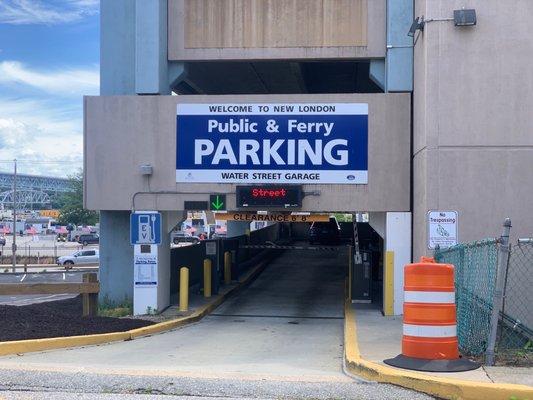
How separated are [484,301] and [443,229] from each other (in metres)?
4.93

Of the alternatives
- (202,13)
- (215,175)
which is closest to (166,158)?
(215,175)

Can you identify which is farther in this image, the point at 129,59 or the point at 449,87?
the point at 129,59

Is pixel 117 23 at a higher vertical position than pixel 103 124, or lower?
higher

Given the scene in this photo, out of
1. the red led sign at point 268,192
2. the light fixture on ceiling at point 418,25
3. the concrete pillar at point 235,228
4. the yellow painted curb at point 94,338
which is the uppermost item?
the light fixture on ceiling at point 418,25

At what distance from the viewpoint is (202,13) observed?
60.5 ft

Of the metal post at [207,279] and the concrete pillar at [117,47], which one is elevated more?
the concrete pillar at [117,47]

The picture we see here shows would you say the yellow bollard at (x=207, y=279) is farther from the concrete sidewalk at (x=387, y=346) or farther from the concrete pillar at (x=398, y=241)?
the concrete pillar at (x=398, y=241)

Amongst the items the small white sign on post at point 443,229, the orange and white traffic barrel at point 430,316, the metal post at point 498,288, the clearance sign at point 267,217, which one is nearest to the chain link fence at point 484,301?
the metal post at point 498,288

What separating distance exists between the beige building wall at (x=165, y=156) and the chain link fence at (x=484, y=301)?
5740 millimetres

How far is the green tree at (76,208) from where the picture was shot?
101 metres

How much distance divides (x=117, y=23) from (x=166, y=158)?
4049mm

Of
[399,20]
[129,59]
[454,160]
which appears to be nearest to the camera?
[454,160]

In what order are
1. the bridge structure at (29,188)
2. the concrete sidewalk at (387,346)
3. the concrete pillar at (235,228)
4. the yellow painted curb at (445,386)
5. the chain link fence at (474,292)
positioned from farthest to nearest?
the bridge structure at (29,188) → the concrete pillar at (235,228) → the chain link fence at (474,292) → the concrete sidewalk at (387,346) → the yellow painted curb at (445,386)

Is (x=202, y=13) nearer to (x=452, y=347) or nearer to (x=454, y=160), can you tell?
(x=454, y=160)
